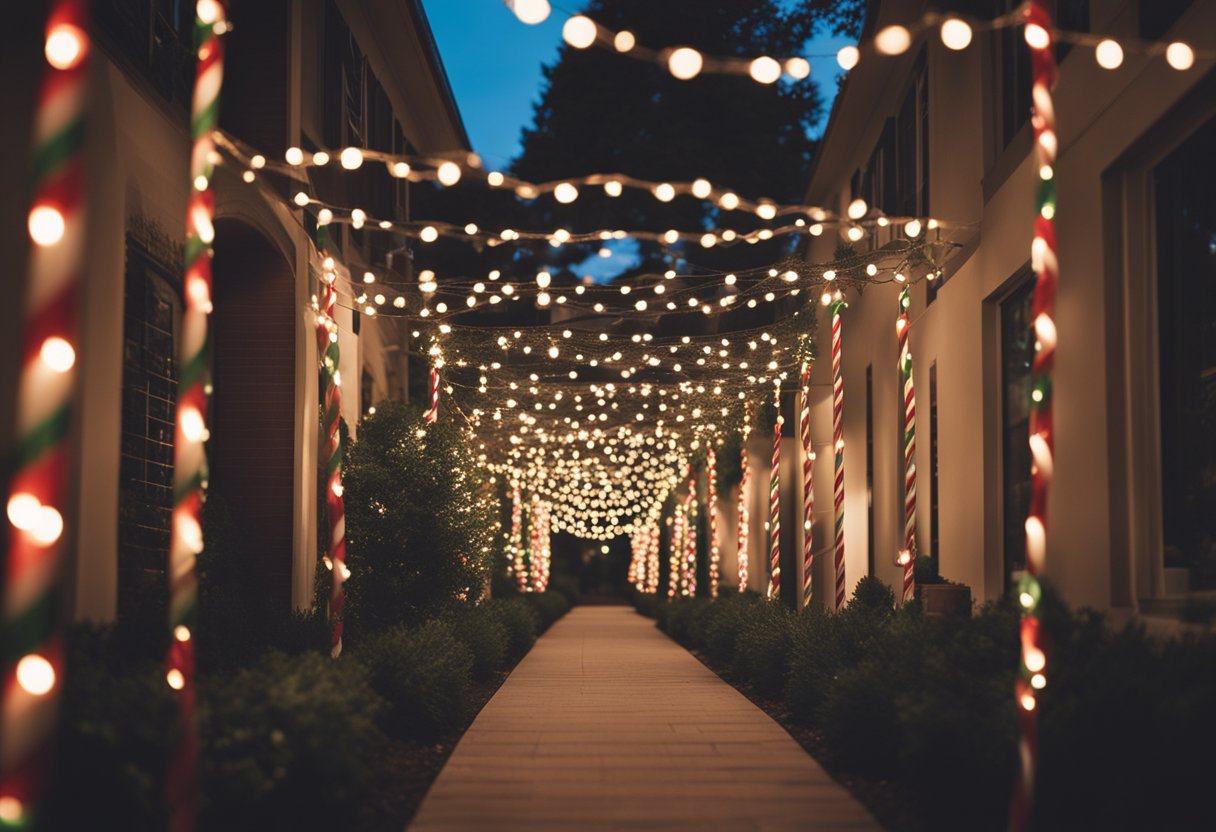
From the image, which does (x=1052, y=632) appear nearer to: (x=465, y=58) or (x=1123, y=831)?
(x=1123, y=831)

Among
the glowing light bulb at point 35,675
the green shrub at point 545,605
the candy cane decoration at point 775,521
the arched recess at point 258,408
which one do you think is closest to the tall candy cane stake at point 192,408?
the glowing light bulb at point 35,675

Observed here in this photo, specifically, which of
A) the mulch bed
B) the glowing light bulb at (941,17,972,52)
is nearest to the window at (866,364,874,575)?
the mulch bed

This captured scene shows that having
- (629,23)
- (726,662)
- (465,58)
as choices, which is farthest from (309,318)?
(465,58)

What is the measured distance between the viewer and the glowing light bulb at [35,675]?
3762 millimetres

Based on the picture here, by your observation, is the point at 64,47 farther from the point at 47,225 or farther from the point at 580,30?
the point at 580,30

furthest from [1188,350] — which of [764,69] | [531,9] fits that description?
[531,9]

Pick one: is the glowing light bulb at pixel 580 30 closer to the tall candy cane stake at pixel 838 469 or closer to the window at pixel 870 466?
the tall candy cane stake at pixel 838 469

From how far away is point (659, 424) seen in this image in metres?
21.2

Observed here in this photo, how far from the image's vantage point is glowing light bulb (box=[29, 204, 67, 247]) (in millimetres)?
3918

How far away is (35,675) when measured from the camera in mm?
3801

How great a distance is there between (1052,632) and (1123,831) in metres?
1.99

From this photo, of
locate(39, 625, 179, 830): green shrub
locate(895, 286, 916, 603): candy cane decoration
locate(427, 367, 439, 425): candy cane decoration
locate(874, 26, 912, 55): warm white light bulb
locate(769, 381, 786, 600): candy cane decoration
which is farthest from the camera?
locate(769, 381, 786, 600): candy cane decoration

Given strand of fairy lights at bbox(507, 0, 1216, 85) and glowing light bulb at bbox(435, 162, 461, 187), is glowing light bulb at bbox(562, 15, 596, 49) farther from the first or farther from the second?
glowing light bulb at bbox(435, 162, 461, 187)

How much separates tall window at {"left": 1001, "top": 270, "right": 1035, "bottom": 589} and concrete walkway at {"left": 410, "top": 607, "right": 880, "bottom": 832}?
2.61m
